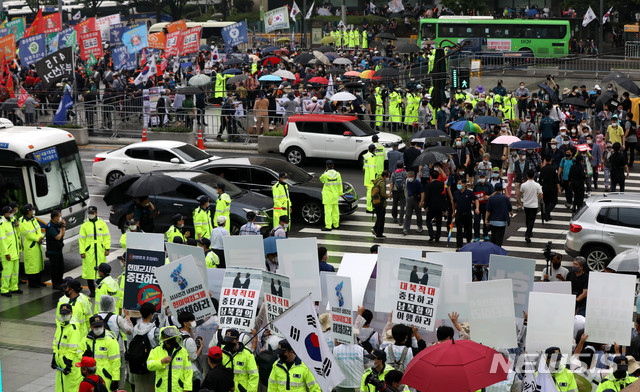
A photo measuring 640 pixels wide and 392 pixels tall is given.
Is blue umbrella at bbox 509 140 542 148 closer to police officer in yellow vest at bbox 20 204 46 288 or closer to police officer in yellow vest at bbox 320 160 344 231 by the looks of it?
police officer in yellow vest at bbox 320 160 344 231

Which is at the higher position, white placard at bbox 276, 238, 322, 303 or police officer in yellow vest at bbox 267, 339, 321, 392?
white placard at bbox 276, 238, 322, 303

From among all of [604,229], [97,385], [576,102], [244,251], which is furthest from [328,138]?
[97,385]

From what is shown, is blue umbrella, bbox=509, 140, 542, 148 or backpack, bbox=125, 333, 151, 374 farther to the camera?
blue umbrella, bbox=509, 140, 542, 148

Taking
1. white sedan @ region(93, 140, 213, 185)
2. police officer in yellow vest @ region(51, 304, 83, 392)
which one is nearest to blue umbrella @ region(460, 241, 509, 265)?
police officer in yellow vest @ region(51, 304, 83, 392)

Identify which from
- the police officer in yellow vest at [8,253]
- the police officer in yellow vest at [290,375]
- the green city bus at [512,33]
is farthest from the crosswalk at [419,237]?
the green city bus at [512,33]

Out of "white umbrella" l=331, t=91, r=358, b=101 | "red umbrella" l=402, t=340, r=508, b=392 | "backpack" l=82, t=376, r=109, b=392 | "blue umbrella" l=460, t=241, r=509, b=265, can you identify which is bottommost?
"backpack" l=82, t=376, r=109, b=392

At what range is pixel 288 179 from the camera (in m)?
21.5

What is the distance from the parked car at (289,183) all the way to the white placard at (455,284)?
9.58 meters

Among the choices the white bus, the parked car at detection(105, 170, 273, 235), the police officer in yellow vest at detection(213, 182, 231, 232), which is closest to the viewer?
the white bus

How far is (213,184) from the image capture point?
2017cm

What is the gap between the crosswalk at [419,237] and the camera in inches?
771

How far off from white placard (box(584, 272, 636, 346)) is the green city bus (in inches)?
1742

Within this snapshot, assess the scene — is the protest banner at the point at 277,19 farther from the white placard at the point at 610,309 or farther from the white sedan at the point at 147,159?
the white placard at the point at 610,309

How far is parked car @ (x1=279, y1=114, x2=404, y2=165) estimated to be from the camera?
26156 mm
